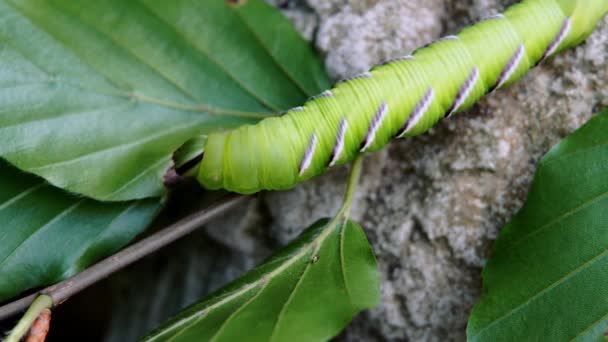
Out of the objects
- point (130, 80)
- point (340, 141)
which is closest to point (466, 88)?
point (340, 141)

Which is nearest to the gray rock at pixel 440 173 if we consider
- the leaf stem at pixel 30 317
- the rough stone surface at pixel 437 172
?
the rough stone surface at pixel 437 172

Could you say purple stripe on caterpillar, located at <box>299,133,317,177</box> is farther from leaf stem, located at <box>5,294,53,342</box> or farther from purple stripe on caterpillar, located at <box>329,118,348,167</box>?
leaf stem, located at <box>5,294,53,342</box>

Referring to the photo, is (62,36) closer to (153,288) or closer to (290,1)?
(290,1)

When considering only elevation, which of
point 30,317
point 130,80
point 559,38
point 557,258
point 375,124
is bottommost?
point 557,258

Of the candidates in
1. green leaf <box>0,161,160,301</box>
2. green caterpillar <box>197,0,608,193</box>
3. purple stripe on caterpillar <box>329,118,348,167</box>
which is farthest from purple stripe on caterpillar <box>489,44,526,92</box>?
green leaf <box>0,161,160,301</box>

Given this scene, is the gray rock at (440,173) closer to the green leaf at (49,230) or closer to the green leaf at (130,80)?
the green leaf at (130,80)

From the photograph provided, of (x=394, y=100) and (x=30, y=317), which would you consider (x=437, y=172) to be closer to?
(x=394, y=100)

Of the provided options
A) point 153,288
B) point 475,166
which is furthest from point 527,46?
point 153,288
